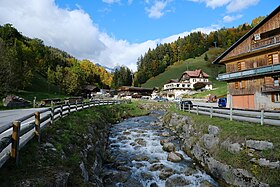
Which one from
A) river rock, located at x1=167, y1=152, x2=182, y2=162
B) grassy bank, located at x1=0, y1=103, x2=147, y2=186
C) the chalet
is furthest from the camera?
the chalet

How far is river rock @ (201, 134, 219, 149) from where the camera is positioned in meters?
12.0

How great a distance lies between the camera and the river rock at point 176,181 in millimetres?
10250

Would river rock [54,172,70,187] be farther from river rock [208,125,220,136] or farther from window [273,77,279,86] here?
window [273,77,279,86]

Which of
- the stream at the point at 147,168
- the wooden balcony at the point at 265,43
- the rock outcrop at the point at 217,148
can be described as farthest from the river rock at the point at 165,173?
the wooden balcony at the point at 265,43

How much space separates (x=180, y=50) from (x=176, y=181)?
146 meters

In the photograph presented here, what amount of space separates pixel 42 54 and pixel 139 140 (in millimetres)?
95984

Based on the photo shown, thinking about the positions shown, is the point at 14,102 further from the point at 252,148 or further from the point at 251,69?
the point at 251,69

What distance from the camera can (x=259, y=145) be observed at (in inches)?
366

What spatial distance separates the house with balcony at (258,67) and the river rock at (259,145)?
14587 mm

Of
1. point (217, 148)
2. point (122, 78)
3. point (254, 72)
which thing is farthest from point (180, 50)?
point (217, 148)

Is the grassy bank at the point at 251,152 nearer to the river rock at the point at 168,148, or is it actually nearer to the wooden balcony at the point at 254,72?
the river rock at the point at 168,148

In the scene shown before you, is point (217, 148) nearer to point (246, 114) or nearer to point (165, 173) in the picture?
point (165, 173)

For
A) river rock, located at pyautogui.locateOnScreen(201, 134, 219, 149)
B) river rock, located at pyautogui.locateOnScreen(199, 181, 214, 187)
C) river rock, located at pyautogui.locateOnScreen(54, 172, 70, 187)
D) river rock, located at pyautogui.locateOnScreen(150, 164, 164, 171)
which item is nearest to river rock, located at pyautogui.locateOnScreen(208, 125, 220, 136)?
river rock, located at pyautogui.locateOnScreen(201, 134, 219, 149)

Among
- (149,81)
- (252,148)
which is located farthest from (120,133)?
(149,81)
